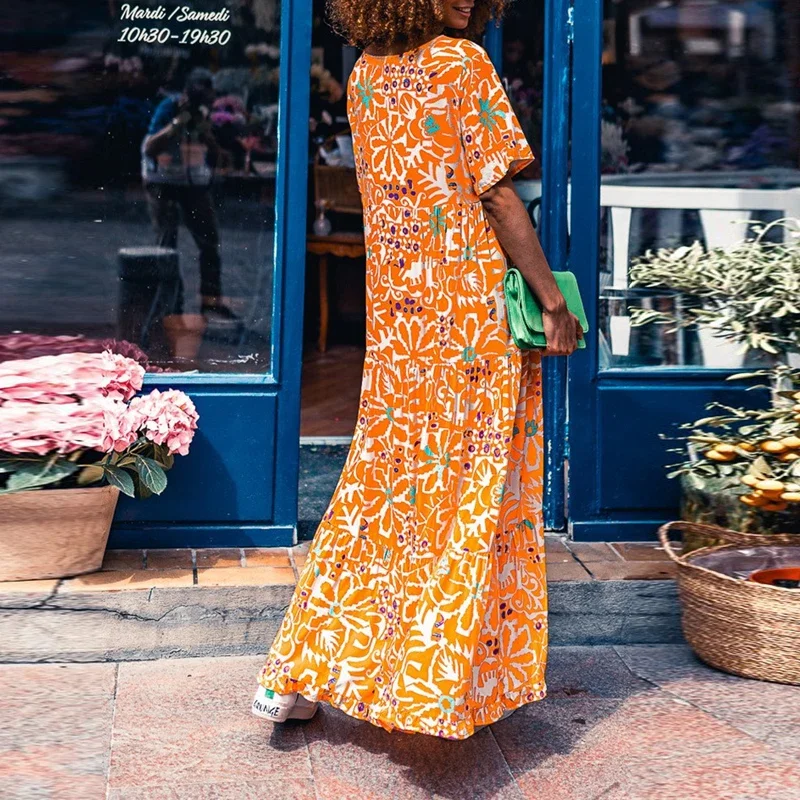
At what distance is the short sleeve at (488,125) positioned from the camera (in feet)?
10.0

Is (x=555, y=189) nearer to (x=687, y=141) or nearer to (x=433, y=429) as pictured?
(x=687, y=141)

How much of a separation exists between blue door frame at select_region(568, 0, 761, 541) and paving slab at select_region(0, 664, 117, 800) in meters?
1.78

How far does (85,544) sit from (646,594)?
5.95 ft

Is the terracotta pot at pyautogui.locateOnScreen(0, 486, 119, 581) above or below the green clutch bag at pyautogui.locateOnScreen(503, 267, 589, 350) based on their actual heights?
below

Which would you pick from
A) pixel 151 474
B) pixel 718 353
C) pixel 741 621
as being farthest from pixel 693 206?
pixel 151 474

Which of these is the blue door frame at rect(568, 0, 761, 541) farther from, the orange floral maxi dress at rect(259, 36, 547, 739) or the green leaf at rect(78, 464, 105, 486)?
the green leaf at rect(78, 464, 105, 486)

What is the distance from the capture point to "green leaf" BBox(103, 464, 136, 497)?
407 cm

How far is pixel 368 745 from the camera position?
3.51m

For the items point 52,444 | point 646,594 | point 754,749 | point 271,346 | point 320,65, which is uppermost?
point 320,65

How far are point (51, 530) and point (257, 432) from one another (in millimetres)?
786

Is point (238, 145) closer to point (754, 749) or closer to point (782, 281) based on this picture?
point (782, 281)

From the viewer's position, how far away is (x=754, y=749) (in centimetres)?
351

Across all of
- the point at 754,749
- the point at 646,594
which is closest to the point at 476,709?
the point at 754,749

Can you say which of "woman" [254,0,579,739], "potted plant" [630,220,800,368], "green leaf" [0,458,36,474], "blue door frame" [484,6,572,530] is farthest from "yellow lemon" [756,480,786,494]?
"green leaf" [0,458,36,474]
